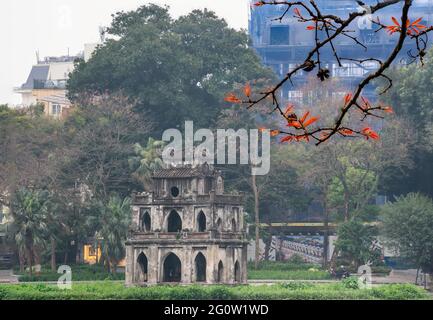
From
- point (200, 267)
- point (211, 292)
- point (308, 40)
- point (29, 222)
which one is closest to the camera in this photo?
point (211, 292)

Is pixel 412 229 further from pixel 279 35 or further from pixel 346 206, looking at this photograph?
pixel 279 35

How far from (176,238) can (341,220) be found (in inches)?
987

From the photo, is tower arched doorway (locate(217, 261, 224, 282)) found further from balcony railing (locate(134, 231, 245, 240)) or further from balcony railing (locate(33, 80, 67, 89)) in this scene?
balcony railing (locate(33, 80, 67, 89))

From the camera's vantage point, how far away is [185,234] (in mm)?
88750

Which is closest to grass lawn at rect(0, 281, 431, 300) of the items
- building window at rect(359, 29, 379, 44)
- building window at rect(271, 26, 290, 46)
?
building window at rect(359, 29, 379, 44)

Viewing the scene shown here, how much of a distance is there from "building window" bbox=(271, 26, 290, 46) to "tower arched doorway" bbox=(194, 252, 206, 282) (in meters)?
82.2

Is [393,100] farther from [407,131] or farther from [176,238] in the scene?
[176,238]

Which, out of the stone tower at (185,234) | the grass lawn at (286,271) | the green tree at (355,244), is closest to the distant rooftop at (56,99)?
the grass lawn at (286,271)

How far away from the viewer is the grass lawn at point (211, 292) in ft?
257

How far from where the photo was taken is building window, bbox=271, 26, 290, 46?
169625mm

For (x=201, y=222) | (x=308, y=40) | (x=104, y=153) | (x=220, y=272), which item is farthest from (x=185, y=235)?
(x=308, y=40)

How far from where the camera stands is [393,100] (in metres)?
111

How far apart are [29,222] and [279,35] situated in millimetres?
77230

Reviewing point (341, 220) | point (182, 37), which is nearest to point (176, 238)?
point (341, 220)
